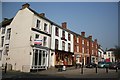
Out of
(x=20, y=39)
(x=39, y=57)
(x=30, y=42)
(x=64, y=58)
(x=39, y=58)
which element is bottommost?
(x=64, y=58)

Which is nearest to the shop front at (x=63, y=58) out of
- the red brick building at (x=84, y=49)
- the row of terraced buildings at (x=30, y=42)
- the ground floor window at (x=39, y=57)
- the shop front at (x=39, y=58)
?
the row of terraced buildings at (x=30, y=42)

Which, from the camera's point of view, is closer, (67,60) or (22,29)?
(22,29)

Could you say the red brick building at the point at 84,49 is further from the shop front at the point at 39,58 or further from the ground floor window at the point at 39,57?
the ground floor window at the point at 39,57

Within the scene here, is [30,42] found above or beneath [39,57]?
above

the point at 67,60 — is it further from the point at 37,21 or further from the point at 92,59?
the point at 92,59

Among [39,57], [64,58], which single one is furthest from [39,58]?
[64,58]

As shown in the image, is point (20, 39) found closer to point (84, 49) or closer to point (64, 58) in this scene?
point (64, 58)

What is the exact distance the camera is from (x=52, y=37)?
27.5 m

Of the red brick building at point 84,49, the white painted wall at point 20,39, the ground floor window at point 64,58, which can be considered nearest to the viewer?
the white painted wall at point 20,39

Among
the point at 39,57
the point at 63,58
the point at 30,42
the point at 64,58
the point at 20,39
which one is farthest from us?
the point at 64,58

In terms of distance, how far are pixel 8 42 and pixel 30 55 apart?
16.1ft

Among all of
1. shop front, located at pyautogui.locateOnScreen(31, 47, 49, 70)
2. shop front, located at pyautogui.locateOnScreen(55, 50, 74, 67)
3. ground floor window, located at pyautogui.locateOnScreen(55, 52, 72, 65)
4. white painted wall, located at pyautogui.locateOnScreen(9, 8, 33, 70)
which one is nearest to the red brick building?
shop front, located at pyautogui.locateOnScreen(55, 50, 74, 67)

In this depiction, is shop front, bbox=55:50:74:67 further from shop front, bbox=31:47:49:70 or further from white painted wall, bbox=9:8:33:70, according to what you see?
white painted wall, bbox=9:8:33:70

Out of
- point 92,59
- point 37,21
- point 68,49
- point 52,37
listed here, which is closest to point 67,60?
point 68,49
